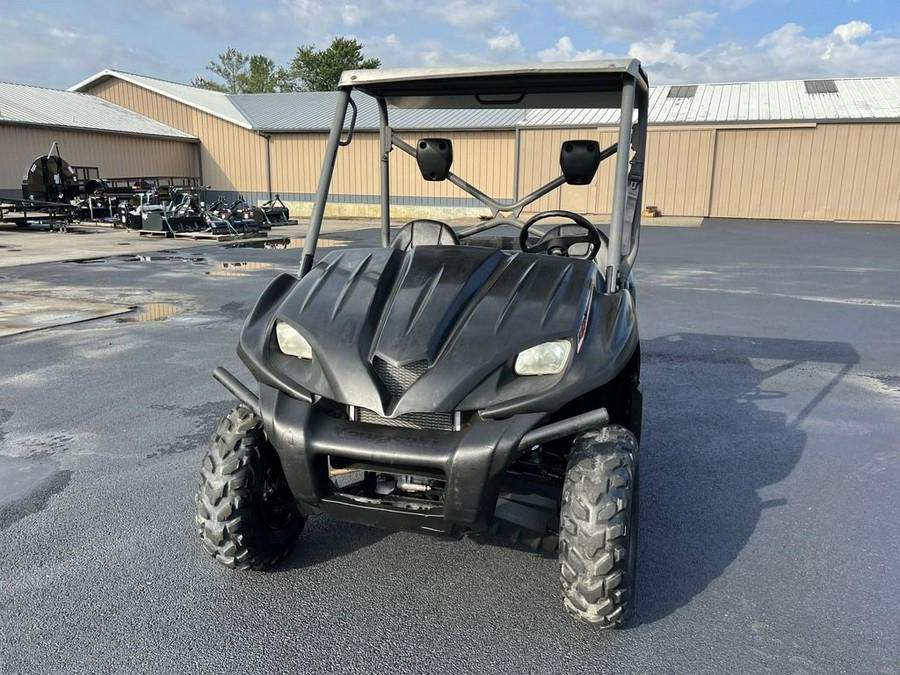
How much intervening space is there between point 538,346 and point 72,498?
2.43 m

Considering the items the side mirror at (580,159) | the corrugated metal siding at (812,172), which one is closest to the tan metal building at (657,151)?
the corrugated metal siding at (812,172)

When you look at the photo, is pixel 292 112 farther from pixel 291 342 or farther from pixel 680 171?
pixel 291 342

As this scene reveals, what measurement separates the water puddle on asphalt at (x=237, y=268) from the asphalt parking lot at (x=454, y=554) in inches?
188

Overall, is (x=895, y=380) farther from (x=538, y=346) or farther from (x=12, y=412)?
(x=12, y=412)

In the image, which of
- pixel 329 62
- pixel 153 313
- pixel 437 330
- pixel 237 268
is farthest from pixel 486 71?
pixel 329 62

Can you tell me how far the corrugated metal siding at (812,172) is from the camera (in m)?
22.2

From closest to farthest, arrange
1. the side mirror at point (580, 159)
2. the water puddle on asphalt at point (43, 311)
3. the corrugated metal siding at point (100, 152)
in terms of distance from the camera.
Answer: the side mirror at point (580, 159) < the water puddle on asphalt at point (43, 311) < the corrugated metal siding at point (100, 152)

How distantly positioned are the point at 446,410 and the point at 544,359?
0.37 m

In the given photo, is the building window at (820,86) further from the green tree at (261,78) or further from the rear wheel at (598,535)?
the green tree at (261,78)

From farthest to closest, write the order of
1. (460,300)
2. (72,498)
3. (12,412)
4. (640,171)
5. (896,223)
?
(896,223)
(12,412)
(640,171)
(72,498)
(460,300)

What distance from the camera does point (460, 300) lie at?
2.46 meters

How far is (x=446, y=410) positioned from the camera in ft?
7.06

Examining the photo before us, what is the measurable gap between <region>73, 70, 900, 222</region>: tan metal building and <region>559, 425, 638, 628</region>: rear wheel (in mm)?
18965

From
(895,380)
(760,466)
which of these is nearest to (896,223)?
(895,380)
